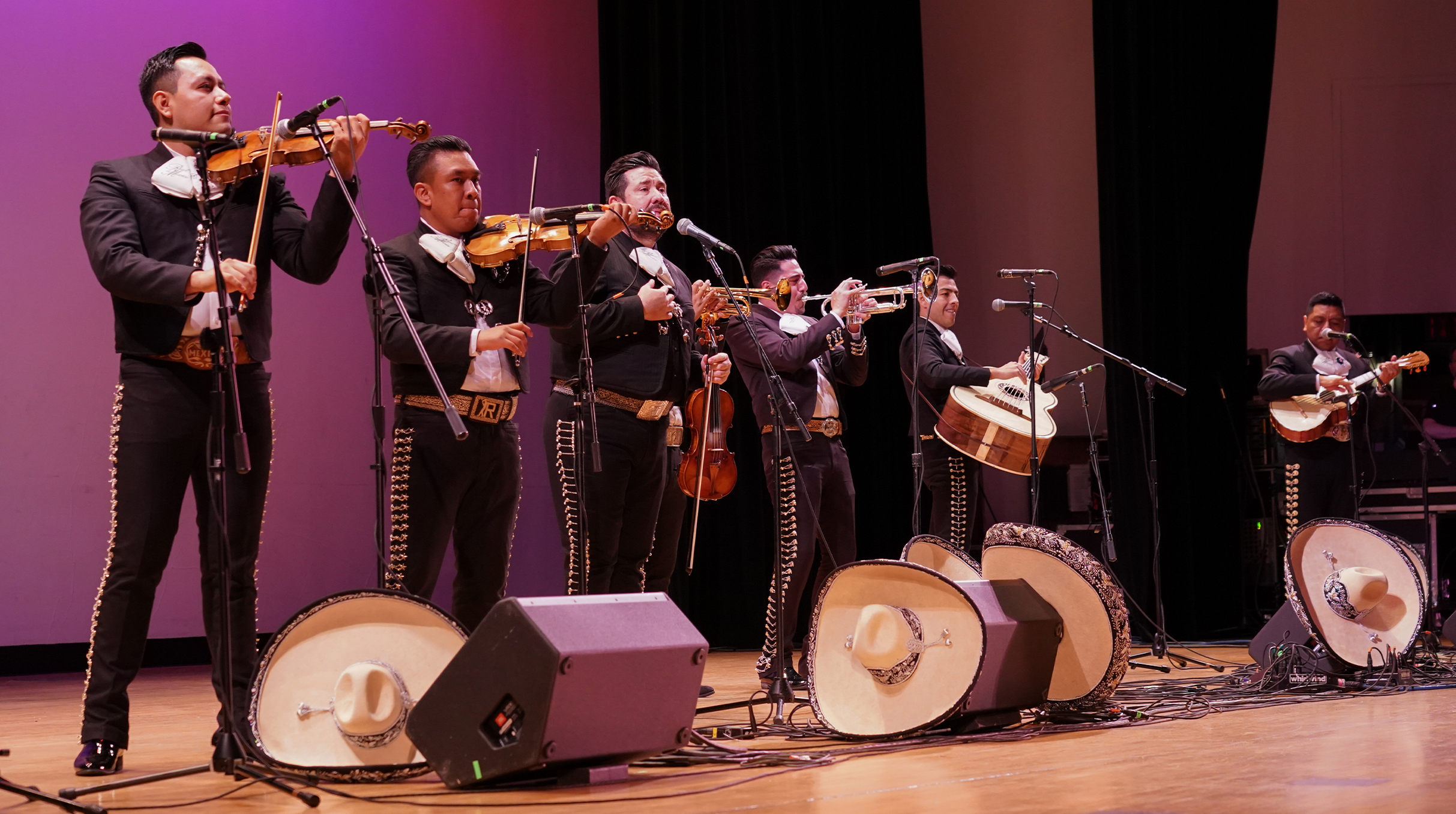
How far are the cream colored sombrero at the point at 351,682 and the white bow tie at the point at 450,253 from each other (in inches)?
39.4

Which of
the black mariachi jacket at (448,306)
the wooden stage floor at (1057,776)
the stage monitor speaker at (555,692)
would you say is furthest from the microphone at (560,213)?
the wooden stage floor at (1057,776)

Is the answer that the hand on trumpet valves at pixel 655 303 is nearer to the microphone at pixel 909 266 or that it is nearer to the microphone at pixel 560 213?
the microphone at pixel 560 213

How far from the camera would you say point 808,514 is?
516 centimetres

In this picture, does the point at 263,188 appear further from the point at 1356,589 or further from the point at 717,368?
the point at 1356,589

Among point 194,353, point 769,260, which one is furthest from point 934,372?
point 194,353

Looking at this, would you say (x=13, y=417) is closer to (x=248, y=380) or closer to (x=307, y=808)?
(x=248, y=380)

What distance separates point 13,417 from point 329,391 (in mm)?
1407

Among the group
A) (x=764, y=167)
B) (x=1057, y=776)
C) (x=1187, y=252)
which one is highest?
(x=764, y=167)

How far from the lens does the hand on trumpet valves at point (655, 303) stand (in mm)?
4020

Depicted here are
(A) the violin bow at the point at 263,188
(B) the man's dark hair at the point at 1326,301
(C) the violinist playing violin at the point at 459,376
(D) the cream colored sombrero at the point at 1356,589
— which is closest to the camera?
(A) the violin bow at the point at 263,188

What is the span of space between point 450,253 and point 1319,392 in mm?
4850

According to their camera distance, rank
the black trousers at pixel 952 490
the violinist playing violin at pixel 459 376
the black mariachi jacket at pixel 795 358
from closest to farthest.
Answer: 1. the violinist playing violin at pixel 459 376
2. the black mariachi jacket at pixel 795 358
3. the black trousers at pixel 952 490

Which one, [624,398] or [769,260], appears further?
[769,260]

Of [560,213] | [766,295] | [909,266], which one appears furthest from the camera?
[766,295]
